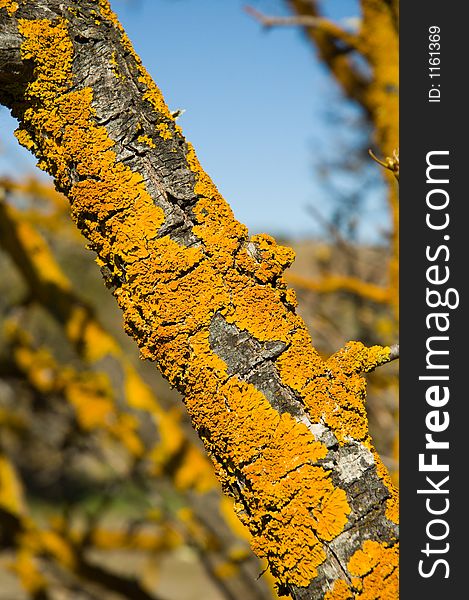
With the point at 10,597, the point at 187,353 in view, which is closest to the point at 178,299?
the point at 187,353

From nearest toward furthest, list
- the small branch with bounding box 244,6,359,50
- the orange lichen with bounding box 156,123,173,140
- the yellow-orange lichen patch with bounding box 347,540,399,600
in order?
the yellow-orange lichen patch with bounding box 347,540,399,600
the orange lichen with bounding box 156,123,173,140
the small branch with bounding box 244,6,359,50

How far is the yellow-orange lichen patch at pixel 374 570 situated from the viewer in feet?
3.46

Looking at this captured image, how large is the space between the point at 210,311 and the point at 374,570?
52 centimetres

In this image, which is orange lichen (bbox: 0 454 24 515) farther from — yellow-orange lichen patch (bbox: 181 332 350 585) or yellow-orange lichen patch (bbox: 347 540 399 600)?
yellow-orange lichen patch (bbox: 347 540 399 600)

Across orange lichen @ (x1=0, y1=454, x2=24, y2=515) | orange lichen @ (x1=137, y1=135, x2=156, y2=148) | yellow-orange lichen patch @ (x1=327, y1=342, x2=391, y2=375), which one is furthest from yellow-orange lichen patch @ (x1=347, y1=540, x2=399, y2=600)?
orange lichen @ (x1=0, y1=454, x2=24, y2=515)

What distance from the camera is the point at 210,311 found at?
1130mm

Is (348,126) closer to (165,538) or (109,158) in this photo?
(165,538)

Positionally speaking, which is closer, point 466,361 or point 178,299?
point 178,299

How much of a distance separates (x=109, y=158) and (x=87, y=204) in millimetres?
95

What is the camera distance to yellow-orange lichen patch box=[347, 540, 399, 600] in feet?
→ 3.46

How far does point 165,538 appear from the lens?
3.49 meters

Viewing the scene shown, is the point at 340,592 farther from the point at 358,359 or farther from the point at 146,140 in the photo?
the point at 146,140

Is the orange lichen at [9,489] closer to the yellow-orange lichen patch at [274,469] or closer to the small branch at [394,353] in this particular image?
the yellow-orange lichen patch at [274,469]

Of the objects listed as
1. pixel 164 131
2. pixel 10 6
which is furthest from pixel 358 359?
pixel 10 6
